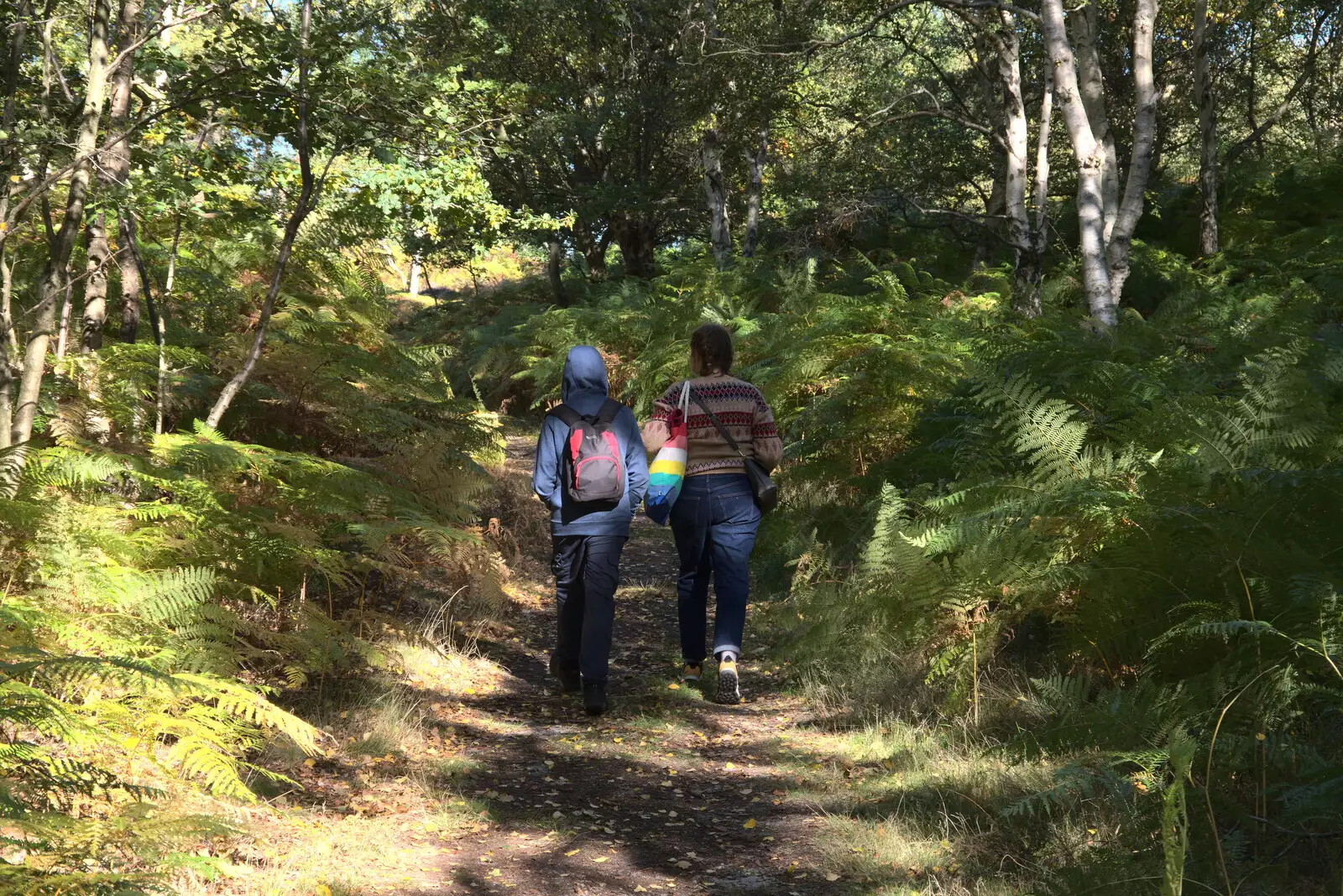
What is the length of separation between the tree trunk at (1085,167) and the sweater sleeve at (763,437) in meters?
5.02

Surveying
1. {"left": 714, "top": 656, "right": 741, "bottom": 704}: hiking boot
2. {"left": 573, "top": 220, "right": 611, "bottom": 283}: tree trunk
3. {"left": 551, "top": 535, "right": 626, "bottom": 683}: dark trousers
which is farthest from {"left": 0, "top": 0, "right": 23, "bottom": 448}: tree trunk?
{"left": 573, "top": 220, "right": 611, "bottom": 283}: tree trunk

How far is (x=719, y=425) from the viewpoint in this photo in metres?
5.69

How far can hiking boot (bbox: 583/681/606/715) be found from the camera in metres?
5.39

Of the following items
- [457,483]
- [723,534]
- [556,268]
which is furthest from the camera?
[556,268]

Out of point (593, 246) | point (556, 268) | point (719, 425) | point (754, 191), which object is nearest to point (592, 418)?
point (719, 425)

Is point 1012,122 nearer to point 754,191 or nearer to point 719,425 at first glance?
point 754,191

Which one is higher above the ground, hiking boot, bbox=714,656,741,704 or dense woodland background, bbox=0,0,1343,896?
dense woodland background, bbox=0,0,1343,896

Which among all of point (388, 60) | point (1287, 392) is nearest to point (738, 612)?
point (1287, 392)

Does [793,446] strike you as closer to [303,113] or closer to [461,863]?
[303,113]

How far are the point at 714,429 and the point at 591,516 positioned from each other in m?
0.88

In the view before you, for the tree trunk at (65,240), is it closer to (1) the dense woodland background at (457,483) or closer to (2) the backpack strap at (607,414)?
(1) the dense woodland background at (457,483)

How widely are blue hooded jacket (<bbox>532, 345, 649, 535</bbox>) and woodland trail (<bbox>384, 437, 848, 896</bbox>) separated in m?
1.03

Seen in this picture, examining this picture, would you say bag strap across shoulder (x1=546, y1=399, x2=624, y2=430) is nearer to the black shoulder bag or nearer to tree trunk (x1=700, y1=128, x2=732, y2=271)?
the black shoulder bag

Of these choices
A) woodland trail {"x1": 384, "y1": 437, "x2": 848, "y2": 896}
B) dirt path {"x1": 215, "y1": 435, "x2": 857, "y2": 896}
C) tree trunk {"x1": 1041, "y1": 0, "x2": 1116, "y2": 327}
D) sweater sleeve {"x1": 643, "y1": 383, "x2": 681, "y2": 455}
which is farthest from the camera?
tree trunk {"x1": 1041, "y1": 0, "x2": 1116, "y2": 327}
